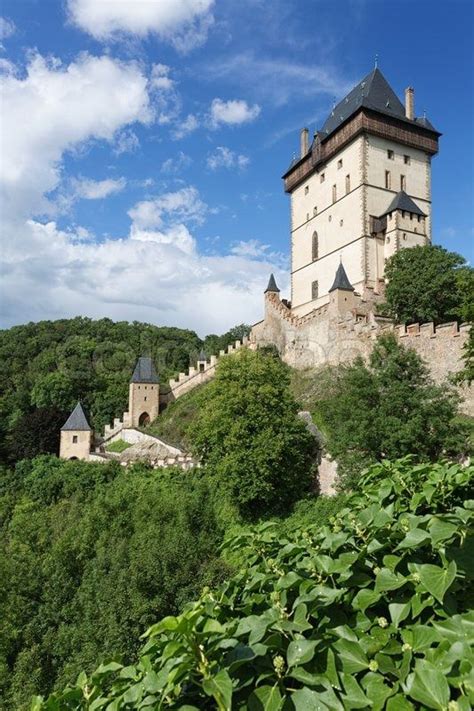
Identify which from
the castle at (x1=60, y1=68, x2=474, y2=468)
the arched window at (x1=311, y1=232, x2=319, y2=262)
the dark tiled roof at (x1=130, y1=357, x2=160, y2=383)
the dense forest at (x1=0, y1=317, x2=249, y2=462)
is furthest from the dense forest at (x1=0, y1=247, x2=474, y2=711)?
the arched window at (x1=311, y1=232, x2=319, y2=262)

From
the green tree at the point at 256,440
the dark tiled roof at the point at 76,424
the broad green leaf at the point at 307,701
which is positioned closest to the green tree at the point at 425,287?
the green tree at the point at 256,440

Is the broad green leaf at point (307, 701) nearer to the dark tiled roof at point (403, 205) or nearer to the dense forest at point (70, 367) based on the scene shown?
the dark tiled roof at point (403, 205)

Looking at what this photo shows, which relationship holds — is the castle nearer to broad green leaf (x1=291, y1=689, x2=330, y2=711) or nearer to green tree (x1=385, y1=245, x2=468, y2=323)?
green tree (x1=385, y1=245, x2=468, y2=323)

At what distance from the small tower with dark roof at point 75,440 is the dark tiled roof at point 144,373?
21.4 ft

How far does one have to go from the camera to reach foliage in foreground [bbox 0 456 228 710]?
52.6 ft

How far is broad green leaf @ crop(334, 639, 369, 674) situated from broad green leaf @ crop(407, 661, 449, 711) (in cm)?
24

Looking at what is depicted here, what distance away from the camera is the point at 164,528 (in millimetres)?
20422

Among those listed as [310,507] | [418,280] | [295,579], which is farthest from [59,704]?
[418,280]

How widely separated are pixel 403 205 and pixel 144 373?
2300cm

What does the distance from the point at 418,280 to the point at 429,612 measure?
27.1m

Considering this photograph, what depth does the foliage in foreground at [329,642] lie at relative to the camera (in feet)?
6.55

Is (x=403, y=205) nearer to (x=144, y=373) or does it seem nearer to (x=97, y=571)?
(x=144, y=373)

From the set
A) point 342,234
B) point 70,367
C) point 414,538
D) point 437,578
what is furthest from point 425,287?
point 70,367

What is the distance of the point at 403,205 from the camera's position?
107ft
